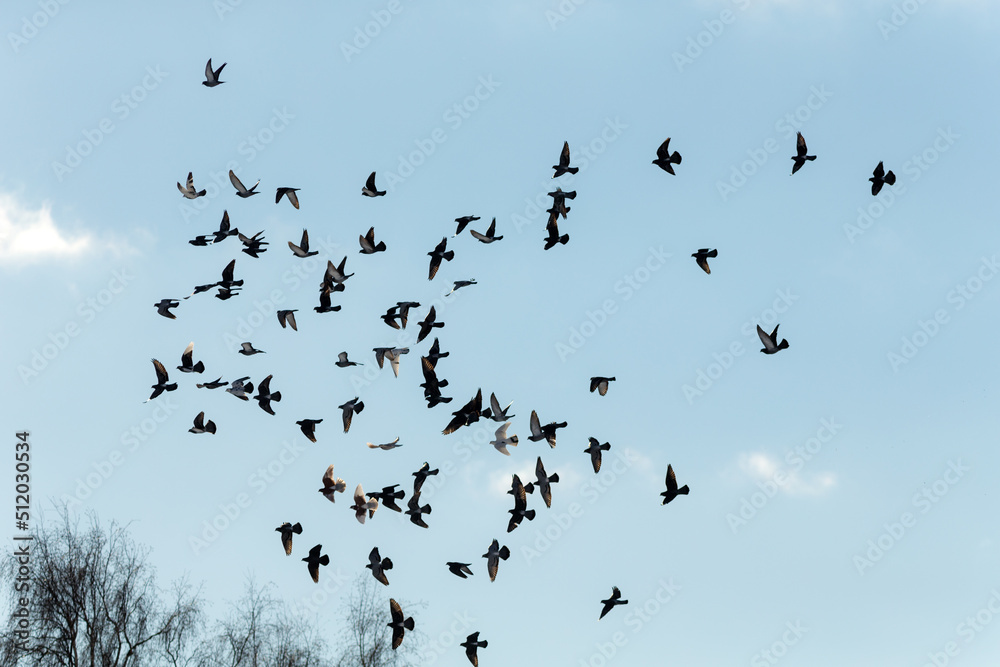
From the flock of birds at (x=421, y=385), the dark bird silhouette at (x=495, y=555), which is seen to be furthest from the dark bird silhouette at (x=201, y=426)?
the dark bird silhouette at (x=495, y=555)

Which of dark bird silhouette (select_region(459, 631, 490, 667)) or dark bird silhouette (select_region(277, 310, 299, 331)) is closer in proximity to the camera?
dark bird silhouette (select_region(459, 631, 490, 667))

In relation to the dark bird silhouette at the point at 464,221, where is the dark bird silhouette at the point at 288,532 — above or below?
below

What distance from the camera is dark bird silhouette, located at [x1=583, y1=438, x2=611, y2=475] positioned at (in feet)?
78.4

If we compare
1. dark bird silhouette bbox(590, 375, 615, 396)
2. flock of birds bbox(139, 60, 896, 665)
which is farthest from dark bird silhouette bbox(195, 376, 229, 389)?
dark bird silhouette bbox(590, 375, 615, 396)

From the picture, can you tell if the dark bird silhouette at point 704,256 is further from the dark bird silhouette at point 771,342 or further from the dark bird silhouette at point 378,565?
the dark bird silhouette at point 378,565

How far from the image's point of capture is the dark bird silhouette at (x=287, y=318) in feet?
85.7

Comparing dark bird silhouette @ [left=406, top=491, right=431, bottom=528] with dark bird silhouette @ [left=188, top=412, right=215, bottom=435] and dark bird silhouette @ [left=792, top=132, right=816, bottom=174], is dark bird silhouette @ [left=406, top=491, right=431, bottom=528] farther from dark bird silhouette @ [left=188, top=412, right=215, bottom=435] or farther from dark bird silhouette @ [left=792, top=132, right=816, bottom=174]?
dark bird silhouette @ [left=792, top=132, right=816, bottom=174]

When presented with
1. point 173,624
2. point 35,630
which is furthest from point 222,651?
point 35,630

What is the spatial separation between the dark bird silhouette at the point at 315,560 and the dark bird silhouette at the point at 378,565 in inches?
42.7

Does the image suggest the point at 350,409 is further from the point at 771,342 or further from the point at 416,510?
the point at 771,342

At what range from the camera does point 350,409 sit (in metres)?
24.4

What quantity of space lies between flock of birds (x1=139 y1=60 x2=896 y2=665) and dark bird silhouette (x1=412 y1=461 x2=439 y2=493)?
0.06 ft

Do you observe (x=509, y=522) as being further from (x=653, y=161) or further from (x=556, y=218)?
(x=653, y=161)

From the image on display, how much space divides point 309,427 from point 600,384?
18.9 ft
